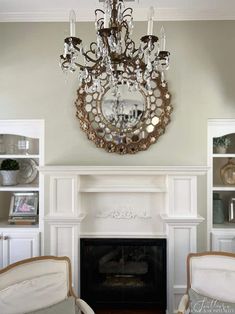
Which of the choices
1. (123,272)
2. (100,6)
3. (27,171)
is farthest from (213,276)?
(100,6)

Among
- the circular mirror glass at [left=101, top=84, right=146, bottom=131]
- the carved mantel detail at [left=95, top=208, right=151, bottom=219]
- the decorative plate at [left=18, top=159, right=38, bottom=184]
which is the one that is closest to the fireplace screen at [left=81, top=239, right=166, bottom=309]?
the carved mantel detail at [left=95, top=208, right=151, bottom=219]

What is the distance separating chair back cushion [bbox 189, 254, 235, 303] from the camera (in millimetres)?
2072

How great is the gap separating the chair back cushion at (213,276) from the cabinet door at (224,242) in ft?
2.36

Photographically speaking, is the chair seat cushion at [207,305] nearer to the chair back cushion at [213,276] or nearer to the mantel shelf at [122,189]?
the chair back cushion at [213,276]

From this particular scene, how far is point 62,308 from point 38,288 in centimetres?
22

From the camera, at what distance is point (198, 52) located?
2.93 metres

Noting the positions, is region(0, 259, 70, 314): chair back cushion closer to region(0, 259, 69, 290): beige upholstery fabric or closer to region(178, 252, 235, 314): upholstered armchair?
region(0, 259, 69, 290): beige upholstery fabric

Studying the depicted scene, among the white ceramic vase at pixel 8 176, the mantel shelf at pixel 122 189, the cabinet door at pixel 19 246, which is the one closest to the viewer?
the mantel shelf at pixel 122 189

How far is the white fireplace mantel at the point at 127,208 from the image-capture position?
2.72m

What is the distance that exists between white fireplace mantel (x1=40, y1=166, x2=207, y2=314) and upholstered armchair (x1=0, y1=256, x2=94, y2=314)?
0.57 meters

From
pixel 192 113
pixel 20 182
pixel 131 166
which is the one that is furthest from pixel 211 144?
pixel 20 182

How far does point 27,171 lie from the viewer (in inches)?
127

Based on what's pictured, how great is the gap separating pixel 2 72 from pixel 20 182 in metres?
1.24

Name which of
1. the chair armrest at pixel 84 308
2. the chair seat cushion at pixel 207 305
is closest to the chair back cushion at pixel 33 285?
the chair armrest at pixel 84 308
